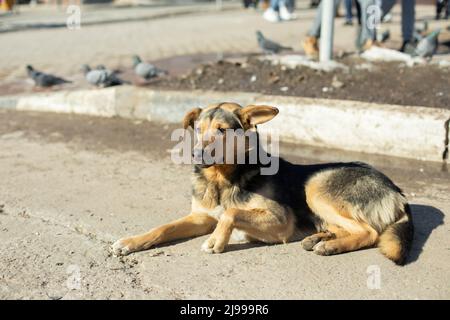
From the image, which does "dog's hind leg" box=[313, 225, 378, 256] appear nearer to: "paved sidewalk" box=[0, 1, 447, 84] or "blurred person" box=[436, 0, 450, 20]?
"paved sidewalk" box=[0, 1, 447, 84]

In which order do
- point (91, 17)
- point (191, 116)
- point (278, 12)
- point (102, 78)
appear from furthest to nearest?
point (91, 17), point (278, 12), point (102, 78), point (191, 116)

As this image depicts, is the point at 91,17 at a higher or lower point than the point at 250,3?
lower

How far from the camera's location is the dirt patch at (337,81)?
6.84 metres

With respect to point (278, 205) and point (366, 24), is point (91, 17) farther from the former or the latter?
point (278, 205)

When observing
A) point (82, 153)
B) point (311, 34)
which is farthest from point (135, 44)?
point (82, 153)

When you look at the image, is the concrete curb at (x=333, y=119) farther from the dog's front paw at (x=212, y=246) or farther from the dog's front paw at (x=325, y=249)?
the dog's front paw at (x=212, y=246)

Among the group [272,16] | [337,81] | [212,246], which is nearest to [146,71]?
[337,81]

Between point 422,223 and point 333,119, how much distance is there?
7.03 ft

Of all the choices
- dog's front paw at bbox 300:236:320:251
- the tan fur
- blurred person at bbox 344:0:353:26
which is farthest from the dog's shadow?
blurred person at bbox 344:0:353:26

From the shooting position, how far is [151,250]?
4004 mm

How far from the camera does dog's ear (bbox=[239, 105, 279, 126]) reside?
4.08 m

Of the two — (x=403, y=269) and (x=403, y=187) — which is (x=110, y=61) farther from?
(x=403, y=269)

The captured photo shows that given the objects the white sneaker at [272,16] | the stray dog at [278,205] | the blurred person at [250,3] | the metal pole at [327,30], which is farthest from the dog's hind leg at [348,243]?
the blurred person at [250,3]

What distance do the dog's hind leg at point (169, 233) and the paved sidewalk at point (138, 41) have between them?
669cm
